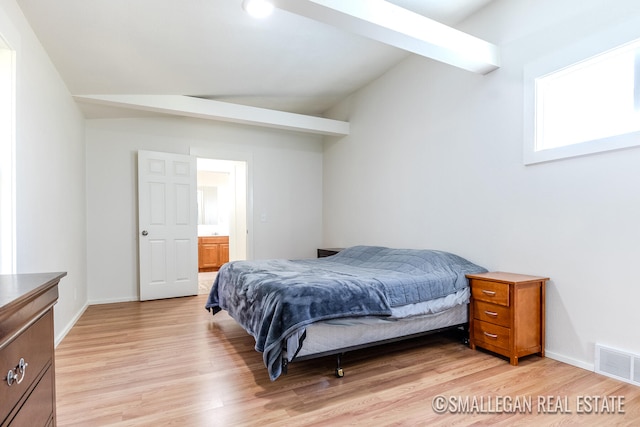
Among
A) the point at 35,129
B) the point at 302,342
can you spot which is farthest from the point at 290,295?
the point at 35,129

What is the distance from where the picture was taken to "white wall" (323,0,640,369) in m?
2.23

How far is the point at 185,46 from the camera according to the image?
9.56ft

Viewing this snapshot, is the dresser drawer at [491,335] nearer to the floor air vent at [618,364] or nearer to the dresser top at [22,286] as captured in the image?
the floor air vent at [618,364]

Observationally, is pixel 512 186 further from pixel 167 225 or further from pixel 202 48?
pixel 167 225

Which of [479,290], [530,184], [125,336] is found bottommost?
[125,336]

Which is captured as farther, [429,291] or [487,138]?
[487,138]

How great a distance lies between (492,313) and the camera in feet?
8.48

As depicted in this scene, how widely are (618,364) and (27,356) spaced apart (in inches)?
121

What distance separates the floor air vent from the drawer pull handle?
3.05 metres

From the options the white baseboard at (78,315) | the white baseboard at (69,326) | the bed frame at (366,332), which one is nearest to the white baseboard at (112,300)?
the white baseboard at (78,315)

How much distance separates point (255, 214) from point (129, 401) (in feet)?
11.7

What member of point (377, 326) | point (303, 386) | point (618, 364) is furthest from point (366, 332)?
point (618, 364)

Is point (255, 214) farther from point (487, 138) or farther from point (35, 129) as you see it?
point (487, 138)

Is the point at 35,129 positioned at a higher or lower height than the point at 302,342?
higher
